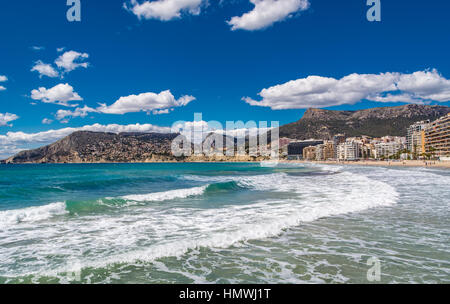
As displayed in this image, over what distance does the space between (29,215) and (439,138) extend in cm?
15366

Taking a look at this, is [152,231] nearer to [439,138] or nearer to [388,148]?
[439,138]

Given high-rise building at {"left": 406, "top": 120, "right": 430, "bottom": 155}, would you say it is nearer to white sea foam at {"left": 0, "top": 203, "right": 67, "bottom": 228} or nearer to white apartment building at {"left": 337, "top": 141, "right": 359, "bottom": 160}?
white apartment building at {"left": 337, "top": 141, "right": 359, "bottom": 160}

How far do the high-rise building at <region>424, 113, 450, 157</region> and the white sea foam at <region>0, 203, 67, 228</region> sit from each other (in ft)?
A: 446

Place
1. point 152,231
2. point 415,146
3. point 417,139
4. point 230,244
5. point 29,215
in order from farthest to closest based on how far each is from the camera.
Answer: point 417,139, point 415,146, point 29,215, point 152,231, point 230,244

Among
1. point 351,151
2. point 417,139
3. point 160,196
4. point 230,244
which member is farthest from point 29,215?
point 351,151

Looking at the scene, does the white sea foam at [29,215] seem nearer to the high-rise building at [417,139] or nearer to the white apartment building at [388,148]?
the high-rise building at [417,139]

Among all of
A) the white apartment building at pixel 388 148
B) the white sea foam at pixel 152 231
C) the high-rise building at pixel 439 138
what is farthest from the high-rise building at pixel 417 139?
the white sea foam at pixel 152 231

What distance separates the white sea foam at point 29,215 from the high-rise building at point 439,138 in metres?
136

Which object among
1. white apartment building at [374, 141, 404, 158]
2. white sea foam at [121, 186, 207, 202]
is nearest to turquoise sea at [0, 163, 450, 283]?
white sea foam at [121, 186, 207, 202]

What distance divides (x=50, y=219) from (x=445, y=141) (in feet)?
481

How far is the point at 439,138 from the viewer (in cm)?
12300

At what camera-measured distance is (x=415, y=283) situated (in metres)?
4.95
